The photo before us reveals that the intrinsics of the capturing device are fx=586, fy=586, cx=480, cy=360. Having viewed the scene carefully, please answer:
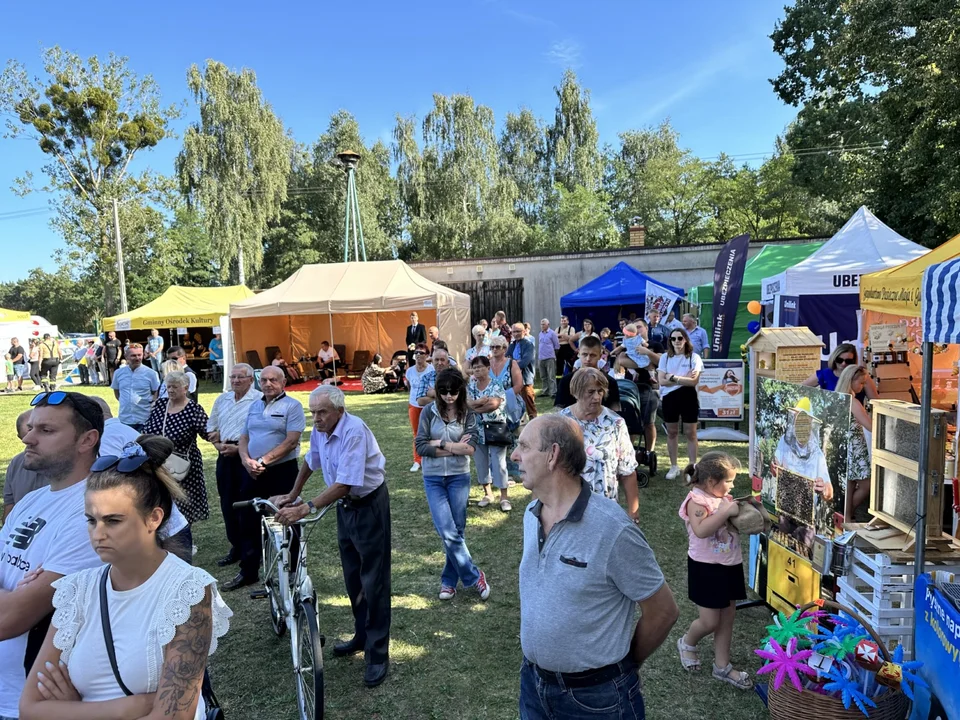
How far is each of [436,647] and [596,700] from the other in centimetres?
225

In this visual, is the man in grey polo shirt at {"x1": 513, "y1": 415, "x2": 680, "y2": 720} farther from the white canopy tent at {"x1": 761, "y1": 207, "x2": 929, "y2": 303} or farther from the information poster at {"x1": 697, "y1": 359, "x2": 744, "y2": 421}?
the white canopy tent at {"x1": 761, "y1": 207, "x2": 929, "y2": 303}

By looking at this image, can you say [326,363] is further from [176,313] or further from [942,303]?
[942,303]

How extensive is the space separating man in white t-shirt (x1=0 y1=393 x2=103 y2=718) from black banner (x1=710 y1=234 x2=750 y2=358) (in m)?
9.73

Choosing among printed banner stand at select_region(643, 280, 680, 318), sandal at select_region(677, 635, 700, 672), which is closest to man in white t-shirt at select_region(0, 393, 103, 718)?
sandal at select_region(677, 635, 700, 672)

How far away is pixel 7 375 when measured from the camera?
2088 centimetres

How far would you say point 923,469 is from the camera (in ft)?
9.15

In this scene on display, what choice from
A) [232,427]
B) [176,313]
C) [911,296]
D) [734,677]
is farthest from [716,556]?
[176,313]

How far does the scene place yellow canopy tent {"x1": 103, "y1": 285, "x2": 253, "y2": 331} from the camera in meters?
18.7

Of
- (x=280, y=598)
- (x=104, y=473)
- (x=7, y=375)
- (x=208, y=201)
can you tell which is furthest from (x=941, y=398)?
(x=208, y=201)

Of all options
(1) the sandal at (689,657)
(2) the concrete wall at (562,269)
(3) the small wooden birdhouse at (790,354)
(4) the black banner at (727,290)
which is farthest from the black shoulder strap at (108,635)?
(2) the concrete wall at (562,269)

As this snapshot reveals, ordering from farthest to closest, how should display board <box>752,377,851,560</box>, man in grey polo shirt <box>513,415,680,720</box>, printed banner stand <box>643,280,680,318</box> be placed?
printed banner stand <box>643,280,680,318</box>, display board <box>752,377,851,560</box>, man in grey polo shirt <box>513,415,680,720</box>

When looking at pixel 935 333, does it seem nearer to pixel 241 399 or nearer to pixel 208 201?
pixel 241 399

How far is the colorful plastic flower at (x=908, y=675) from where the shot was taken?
8.10ft

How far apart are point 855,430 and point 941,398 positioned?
141 inches
